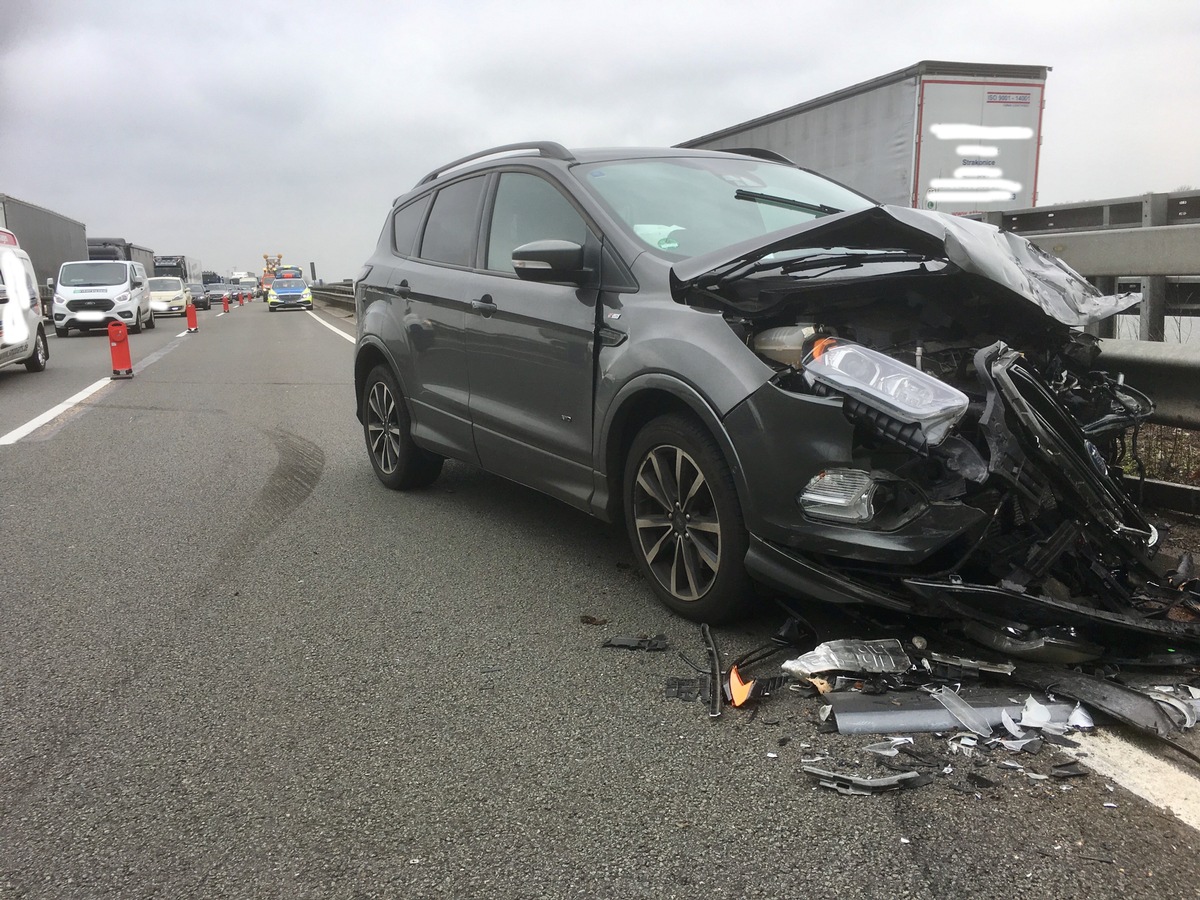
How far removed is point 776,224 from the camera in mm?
4477

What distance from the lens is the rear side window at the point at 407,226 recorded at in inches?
237

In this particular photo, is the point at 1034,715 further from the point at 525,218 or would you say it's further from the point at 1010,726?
the point at 525,218

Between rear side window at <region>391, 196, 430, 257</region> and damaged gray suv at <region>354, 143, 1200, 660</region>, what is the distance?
1.46m

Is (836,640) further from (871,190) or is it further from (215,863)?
(871,190)

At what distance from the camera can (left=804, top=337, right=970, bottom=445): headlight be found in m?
2.97

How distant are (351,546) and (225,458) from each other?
3052 millimetres

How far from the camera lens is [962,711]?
295cm

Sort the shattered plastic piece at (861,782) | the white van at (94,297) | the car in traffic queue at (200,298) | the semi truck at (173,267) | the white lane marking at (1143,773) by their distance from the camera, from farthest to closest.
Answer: the semi truck at (173,267)
the car in traffic queue at (200,298)
the white van at (94,297)
the shattered plastic piece at (861,782)
the white lane marking at (1143,773)

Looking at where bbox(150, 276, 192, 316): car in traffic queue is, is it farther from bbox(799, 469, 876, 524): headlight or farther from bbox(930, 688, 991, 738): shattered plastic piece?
bbox(930, 688, 991, 738): shattered plastic piece

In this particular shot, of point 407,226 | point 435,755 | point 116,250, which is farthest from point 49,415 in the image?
point 116,250

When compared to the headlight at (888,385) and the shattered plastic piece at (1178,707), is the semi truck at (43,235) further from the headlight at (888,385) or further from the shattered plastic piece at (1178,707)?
the shattered plastic piece at (1178,707)

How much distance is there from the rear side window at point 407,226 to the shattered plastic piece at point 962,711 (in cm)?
416

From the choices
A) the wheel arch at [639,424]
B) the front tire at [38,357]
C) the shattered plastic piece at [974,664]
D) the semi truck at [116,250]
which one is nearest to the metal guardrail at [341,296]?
the semi truck at [116,250]

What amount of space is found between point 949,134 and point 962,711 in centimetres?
1284
